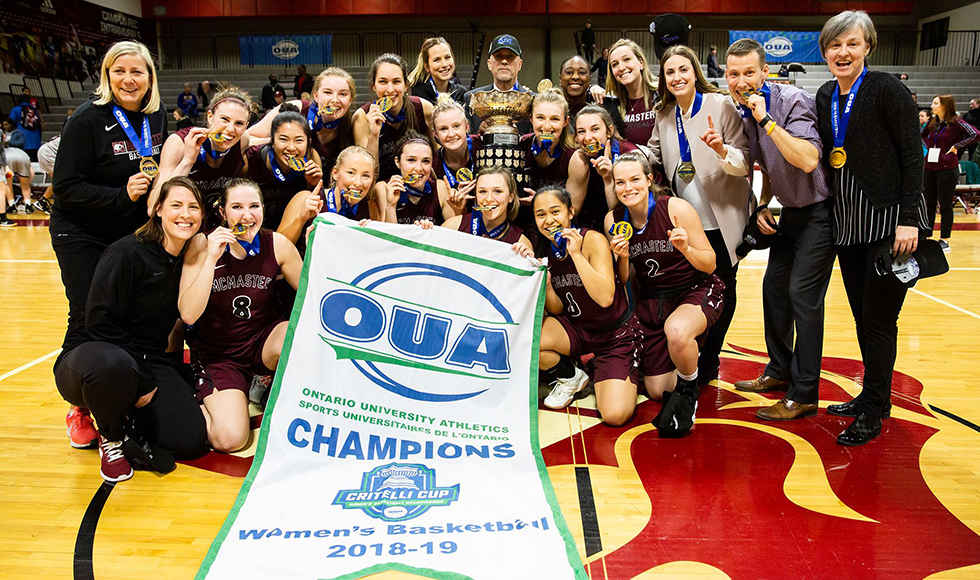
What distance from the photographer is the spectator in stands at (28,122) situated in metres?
14.8

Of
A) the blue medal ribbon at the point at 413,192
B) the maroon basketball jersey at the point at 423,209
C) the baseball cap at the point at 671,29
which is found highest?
the baseball cap at the point at 671,29

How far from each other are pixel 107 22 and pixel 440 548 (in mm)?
22887

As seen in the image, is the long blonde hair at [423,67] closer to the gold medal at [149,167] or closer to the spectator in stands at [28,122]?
the gold medal at [149,167]

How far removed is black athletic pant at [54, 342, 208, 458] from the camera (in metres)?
2.94

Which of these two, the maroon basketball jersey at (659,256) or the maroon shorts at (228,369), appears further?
the maroon basketball jersey at (659,256)

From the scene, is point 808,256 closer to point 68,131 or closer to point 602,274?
point 602,274

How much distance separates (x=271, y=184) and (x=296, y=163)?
0.34m

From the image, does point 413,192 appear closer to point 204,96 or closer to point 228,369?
point 228,369

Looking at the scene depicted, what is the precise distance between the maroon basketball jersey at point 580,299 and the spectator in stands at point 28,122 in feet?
49.6

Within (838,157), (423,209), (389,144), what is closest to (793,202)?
(838,157)

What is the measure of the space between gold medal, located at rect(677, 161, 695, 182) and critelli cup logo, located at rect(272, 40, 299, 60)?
65.3 feet

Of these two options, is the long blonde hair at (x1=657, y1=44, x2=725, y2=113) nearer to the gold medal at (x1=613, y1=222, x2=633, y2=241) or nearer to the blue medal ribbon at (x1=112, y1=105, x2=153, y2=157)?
the gold medal at (x1=613, y1=222, x2=633, y2=241)

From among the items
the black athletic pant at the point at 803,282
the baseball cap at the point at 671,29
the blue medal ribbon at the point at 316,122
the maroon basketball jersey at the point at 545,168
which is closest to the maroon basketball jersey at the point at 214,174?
the blue medal ribbon at the point at 316,122

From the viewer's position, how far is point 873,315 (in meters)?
3.32
